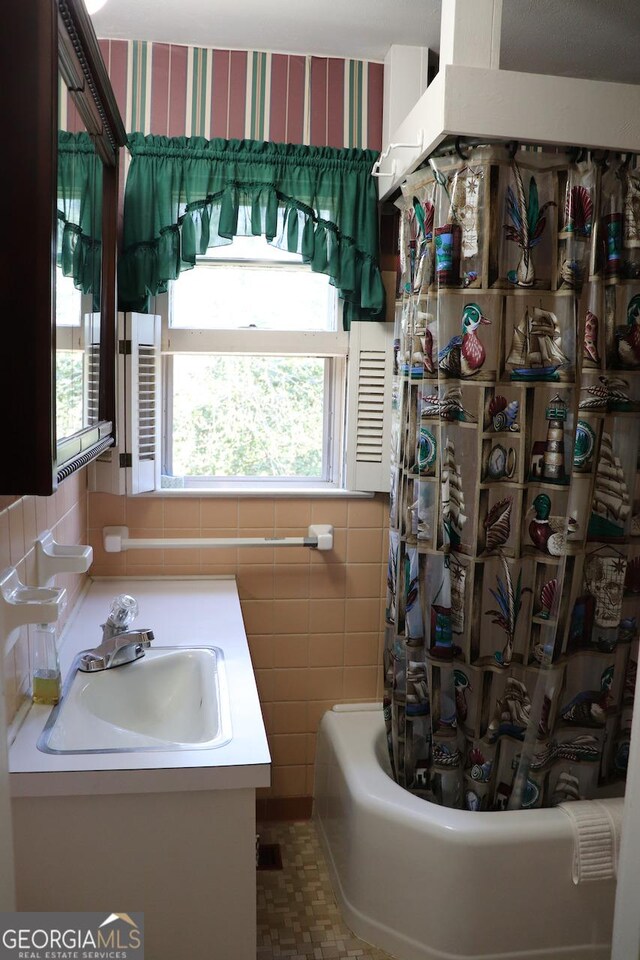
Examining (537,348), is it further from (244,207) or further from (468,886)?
(468,886)

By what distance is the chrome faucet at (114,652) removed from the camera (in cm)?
187

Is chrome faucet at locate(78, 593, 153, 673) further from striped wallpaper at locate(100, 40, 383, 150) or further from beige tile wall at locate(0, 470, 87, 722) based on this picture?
striped wallpaper at locate(100, 40, 383, 150)

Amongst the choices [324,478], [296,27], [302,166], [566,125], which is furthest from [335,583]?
[296,27]

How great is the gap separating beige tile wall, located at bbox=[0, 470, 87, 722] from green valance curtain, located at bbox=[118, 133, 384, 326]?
75cm

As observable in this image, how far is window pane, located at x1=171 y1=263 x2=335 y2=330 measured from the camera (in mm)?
2600

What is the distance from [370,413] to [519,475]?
0.70m

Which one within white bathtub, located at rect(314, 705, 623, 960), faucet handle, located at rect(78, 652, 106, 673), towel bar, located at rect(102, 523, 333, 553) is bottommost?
A: white bathtub, located at rect(314, 705, 623, 960)

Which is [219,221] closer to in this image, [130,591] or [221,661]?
[130,591]

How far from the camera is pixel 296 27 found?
2.36 metres

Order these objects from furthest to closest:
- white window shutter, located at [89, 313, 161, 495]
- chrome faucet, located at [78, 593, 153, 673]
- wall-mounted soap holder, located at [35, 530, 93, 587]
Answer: white window shutter, located at [89, 313, 161, 495]
chrome faucet, located at [78, 593, 153, 673]
wall-mounted soap holder, located at [35, 530, 93, 587]

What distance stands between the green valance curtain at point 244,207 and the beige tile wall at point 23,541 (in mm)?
746

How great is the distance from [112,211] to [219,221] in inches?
14.6

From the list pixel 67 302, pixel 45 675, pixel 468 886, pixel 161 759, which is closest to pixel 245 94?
pixel 67 302

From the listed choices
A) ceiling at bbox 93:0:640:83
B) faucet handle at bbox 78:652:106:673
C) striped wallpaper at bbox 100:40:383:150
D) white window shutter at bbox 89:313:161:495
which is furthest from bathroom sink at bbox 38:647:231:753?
ceiling at bbox 93:0:640:83
